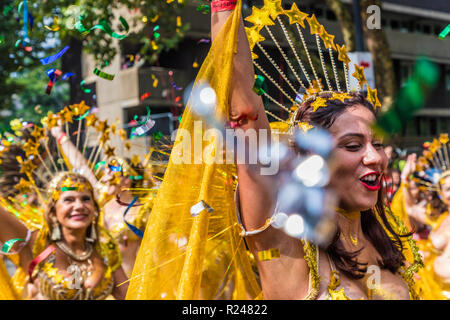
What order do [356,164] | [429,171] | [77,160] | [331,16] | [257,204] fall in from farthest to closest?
[331,16], [429,171], [77,160], [356,164], [257,204]

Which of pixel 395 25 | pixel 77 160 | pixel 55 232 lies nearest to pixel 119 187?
pixel 77 160

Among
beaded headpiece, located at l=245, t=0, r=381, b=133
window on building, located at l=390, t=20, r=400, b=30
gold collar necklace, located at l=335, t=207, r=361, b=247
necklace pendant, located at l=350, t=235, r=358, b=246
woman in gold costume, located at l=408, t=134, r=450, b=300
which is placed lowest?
woman in gold costume, located at l=408, t=134, r=450, b=300

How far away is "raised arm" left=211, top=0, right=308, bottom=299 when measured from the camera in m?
1.85

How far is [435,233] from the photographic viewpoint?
515 centimetres

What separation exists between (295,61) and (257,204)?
32.6 inches

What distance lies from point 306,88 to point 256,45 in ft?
0.90

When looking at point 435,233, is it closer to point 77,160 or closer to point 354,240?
point 77,160

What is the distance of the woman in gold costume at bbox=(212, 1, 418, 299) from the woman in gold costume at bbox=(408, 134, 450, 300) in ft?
5.33

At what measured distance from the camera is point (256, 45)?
2359mm

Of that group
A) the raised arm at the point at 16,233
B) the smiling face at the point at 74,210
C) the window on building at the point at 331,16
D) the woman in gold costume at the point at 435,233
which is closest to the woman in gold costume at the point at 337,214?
the woman in gold costume at the point at 435,233

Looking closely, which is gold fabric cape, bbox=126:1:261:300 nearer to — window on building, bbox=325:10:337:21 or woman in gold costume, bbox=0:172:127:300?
woman in gold costume, bbox=0:172:127:300

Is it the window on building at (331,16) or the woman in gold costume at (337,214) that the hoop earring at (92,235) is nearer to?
the woman in gold costume at (337,214)

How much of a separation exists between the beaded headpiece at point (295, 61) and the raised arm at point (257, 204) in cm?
35

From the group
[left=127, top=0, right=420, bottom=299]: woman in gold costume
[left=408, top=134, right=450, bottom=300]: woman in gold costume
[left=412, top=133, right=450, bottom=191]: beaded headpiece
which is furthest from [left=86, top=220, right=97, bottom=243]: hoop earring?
[left=412, top=133, right=450, bottom=191]: beaded headpiece
